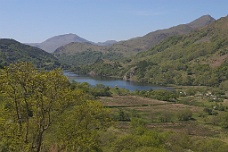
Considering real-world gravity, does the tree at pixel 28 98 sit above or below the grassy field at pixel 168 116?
above

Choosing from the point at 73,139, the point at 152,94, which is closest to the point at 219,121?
the point at 152,94

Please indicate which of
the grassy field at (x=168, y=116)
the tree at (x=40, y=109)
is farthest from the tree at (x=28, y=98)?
the grassy field at (x=168, y=116)

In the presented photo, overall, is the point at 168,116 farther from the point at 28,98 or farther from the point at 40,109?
the point at 28,98

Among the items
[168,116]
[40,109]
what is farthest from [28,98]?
[168,116]

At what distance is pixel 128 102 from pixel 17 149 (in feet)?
468

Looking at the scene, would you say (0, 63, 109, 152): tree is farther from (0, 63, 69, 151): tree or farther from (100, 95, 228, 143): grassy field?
(100, 95, 228, 143): grassy field

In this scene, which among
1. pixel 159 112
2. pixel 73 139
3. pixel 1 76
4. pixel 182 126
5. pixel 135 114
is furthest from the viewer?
pixel 159 112

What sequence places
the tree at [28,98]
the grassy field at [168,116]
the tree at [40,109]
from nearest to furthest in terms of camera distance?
the tree at [28,98], the tree at [40,109], the grassy field at [168,116]

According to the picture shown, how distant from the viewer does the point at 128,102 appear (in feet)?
539

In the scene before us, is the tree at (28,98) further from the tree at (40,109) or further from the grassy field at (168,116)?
the grassy field at (168,116)

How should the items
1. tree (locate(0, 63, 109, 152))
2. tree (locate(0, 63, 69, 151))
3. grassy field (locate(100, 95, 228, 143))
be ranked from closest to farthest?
tree (locate(0, 63, 69, 151)), tree (locate(0, 63, 109, 152)), grassy field (locate(100, 95, 228, 143))

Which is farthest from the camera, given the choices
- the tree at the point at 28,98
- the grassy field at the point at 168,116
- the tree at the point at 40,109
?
the grassy field at the point at 168,116

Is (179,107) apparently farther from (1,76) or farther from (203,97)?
(1,76)

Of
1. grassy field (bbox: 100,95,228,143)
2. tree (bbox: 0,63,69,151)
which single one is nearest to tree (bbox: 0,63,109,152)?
tree (bbox: 0,63,69,151)
